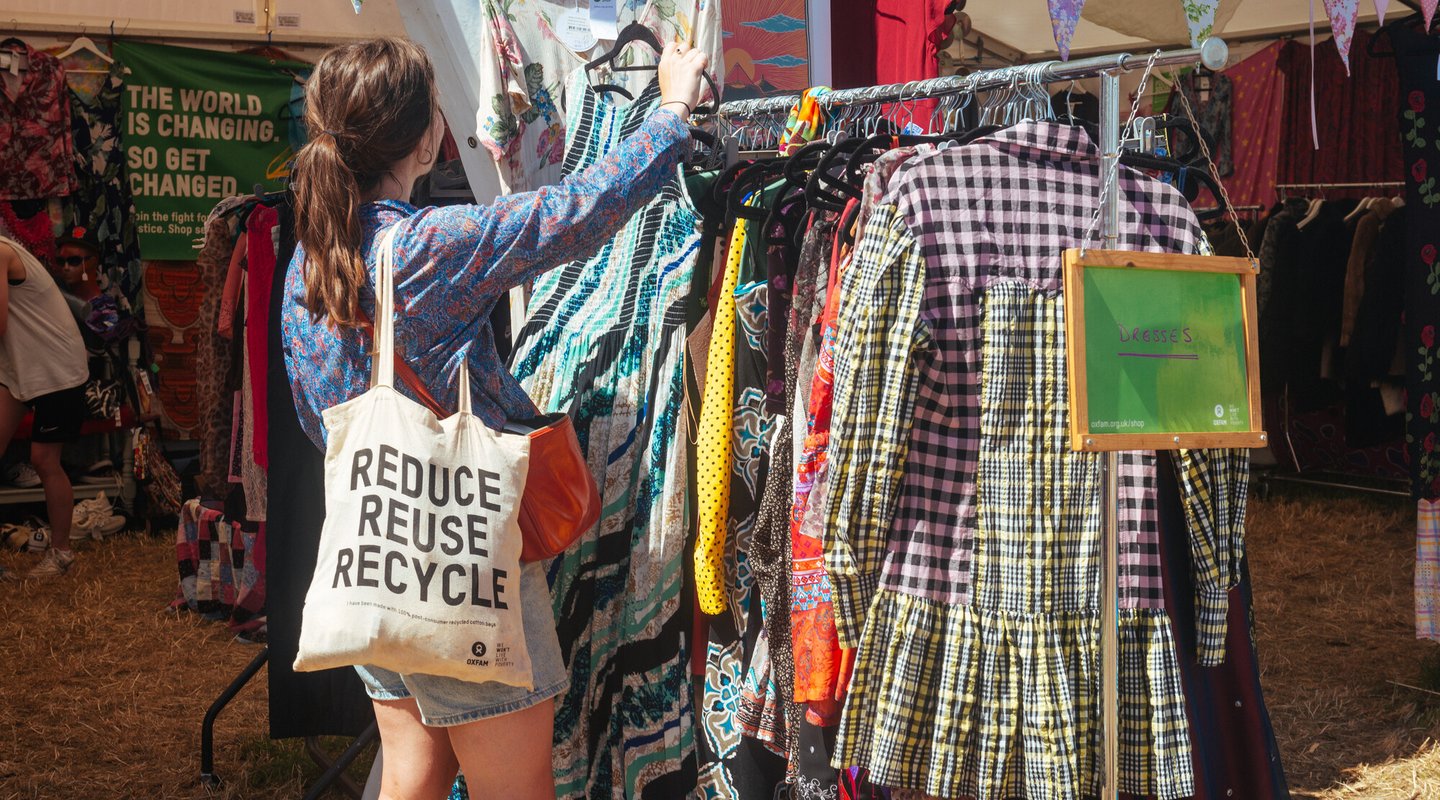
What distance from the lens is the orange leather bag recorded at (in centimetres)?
186

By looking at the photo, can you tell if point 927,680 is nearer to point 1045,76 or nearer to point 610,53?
point 1045,76

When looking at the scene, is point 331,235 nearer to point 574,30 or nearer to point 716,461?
point 716,461

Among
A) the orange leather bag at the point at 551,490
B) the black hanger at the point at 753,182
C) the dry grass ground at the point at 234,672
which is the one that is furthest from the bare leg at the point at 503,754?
the dry grass ground at the point at 234,672

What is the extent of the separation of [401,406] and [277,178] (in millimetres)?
5442

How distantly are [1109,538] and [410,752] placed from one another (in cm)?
112

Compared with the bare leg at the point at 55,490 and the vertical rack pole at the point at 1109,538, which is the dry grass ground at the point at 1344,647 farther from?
the bare leg at the point at 55,490

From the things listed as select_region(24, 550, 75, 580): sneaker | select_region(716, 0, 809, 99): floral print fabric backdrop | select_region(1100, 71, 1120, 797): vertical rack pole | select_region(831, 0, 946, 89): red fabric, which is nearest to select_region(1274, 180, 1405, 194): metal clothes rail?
select_region(831, 0, 946, 89): red fabric

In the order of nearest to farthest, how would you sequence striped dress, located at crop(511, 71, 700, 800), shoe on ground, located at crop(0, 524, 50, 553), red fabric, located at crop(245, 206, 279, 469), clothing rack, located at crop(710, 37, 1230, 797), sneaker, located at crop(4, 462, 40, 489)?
clothing rack, located at crop(710, 37, 1230, 797), striped dress, located at crop(511, 71, 700, 800), red fabric, located at crop(245, 206, 279, 469), shoe on ground, located at crop(0, 524, 50, 553), sneaker, located at crop(4, 462, 40, 489)

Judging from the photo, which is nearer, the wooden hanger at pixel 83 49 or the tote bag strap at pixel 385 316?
the tote bag strap at pixel 385 316

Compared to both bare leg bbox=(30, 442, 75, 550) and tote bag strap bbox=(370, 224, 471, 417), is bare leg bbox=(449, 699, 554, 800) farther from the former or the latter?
bare leg bbox=(30, 442, 75, 550)

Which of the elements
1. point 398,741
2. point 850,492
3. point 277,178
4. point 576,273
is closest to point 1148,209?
point 850,492

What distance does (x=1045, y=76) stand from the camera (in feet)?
6.23

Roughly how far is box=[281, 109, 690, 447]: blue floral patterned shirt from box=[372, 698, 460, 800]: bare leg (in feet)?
1.59

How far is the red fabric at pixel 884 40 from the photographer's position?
3.62 metres
